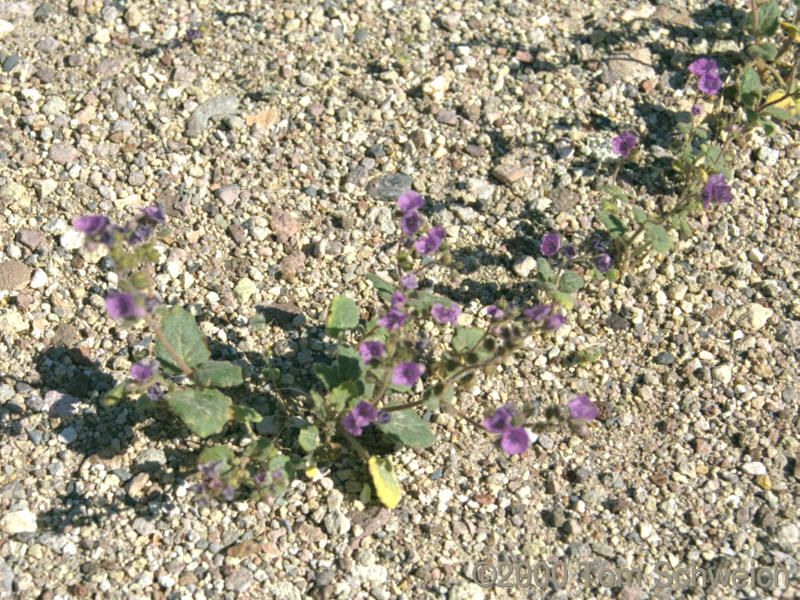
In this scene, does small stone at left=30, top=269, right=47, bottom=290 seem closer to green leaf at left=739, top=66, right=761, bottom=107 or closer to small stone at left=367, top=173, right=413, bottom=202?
small stone at left=367, top=173, right=413, bottom=202

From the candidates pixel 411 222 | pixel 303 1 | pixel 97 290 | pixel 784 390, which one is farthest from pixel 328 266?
pixel 784 390

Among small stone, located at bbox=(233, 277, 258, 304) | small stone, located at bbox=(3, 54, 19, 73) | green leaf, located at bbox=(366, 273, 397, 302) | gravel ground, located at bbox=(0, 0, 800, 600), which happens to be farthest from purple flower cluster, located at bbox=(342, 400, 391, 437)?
small stone, located at bbox=(3, 54, 19, 73)

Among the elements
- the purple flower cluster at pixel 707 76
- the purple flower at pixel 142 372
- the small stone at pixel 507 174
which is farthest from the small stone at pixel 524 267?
the purple flower at pixel 142 372

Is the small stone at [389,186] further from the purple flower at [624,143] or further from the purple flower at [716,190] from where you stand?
the purple flower at [716,190]

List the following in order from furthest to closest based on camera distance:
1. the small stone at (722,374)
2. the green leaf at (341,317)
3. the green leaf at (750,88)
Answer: the green leaf at (750,88) → the small stone at (722,374) → the green leaf at (341,317)

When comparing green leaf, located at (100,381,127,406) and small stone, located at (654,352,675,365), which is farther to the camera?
small stone, located at (654,352,675,365)

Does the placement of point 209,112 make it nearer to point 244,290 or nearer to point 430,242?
point 244,290
